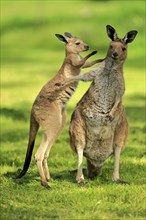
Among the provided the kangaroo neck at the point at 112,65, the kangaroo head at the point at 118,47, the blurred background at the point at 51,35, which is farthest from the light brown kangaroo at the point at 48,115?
the blurred background at the point at 51,35

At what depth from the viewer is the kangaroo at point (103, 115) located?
8016 mm

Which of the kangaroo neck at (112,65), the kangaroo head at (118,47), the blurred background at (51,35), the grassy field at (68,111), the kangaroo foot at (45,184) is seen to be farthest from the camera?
the blurred background at (51,35)

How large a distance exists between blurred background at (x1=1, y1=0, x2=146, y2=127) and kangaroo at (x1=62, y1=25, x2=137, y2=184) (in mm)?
12806

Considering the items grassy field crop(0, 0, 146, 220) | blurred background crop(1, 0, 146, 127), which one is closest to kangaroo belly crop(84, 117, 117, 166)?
grassy field crop(0, 0, 146, 220)

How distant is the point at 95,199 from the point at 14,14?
137 feet

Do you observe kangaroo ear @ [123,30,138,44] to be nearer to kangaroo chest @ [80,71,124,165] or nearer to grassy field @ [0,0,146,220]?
kangaroo chest @ [80,71,124,165]

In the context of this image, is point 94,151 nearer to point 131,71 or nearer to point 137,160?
point 137,160

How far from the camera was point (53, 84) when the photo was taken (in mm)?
8344

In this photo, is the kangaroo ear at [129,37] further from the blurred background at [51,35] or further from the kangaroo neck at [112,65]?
the blurred background at [51,35]

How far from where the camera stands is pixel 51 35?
4141 cm

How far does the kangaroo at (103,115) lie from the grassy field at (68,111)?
0.36 metres

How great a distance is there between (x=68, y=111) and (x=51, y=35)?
81.1ft

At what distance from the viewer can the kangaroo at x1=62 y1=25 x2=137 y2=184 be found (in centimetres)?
802

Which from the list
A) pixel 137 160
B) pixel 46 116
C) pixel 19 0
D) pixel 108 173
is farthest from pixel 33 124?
pixel 19 0
